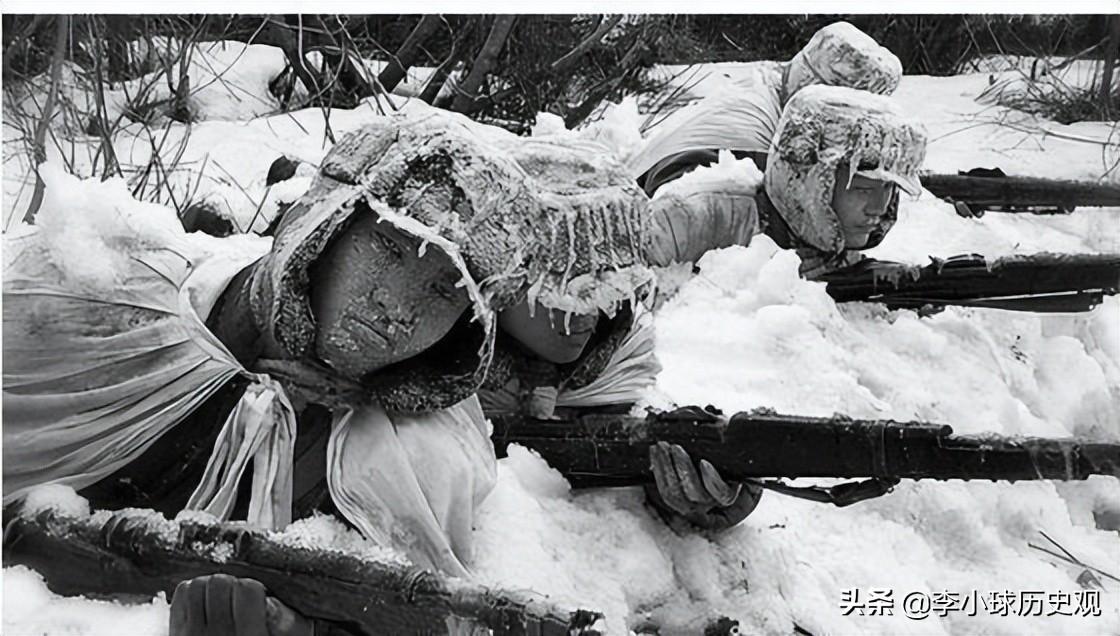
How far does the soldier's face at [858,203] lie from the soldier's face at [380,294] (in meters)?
1.03

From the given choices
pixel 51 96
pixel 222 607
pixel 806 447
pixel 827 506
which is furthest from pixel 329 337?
pixel 827 506

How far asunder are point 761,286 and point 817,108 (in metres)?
0.27

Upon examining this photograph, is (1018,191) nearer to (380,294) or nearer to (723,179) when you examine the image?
(723,179)

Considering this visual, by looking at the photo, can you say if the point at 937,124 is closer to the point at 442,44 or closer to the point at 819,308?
the point at 819,308

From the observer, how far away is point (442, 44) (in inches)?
47.7

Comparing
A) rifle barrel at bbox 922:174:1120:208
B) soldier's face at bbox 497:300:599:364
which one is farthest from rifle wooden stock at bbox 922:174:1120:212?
soldier's face at bbox 497:300:599:364

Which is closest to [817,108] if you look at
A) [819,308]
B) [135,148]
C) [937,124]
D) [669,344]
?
[937,124]

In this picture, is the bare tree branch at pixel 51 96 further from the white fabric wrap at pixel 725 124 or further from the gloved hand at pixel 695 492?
the white fabric wrap at pixel 725 124

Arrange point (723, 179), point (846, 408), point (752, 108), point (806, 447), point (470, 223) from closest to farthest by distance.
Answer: point (470, 223) < point (806, 447) < point (846, 408) < point (723, 179) < point (752, 108)

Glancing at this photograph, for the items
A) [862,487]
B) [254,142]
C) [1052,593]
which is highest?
[254,142]

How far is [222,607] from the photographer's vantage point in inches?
31.2

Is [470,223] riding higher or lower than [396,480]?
higher

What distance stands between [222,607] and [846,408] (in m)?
0.89

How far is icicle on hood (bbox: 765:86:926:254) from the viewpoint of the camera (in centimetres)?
168
